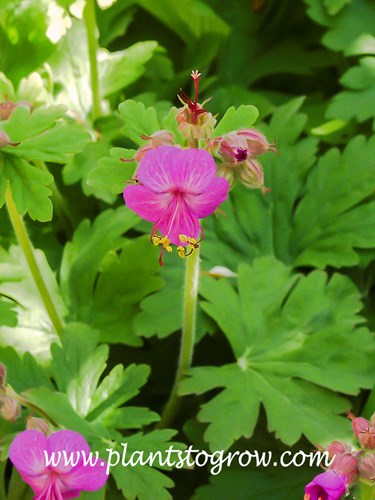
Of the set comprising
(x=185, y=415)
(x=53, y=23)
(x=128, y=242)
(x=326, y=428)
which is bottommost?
(x=185, y=415)

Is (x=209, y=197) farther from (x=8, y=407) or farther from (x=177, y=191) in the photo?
(x=8, y=407)

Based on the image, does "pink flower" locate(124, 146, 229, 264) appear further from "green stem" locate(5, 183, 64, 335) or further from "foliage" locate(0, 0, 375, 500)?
"green stem" locate(5, 183, 64, 335)

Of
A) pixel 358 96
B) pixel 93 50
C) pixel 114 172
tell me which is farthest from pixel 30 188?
pixel 358 96

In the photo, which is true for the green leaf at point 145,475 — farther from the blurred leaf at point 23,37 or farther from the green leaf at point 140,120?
the blurred leaf at point 23,37

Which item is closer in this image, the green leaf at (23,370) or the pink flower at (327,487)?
the pink flower at (327,487)

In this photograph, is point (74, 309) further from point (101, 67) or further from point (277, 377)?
point (101, 67)

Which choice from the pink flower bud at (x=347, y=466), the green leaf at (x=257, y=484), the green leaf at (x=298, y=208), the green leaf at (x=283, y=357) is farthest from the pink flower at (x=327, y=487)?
the green leaf at (x=298, y=208)

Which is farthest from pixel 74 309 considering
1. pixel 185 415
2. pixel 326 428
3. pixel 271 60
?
pixel 271 60
